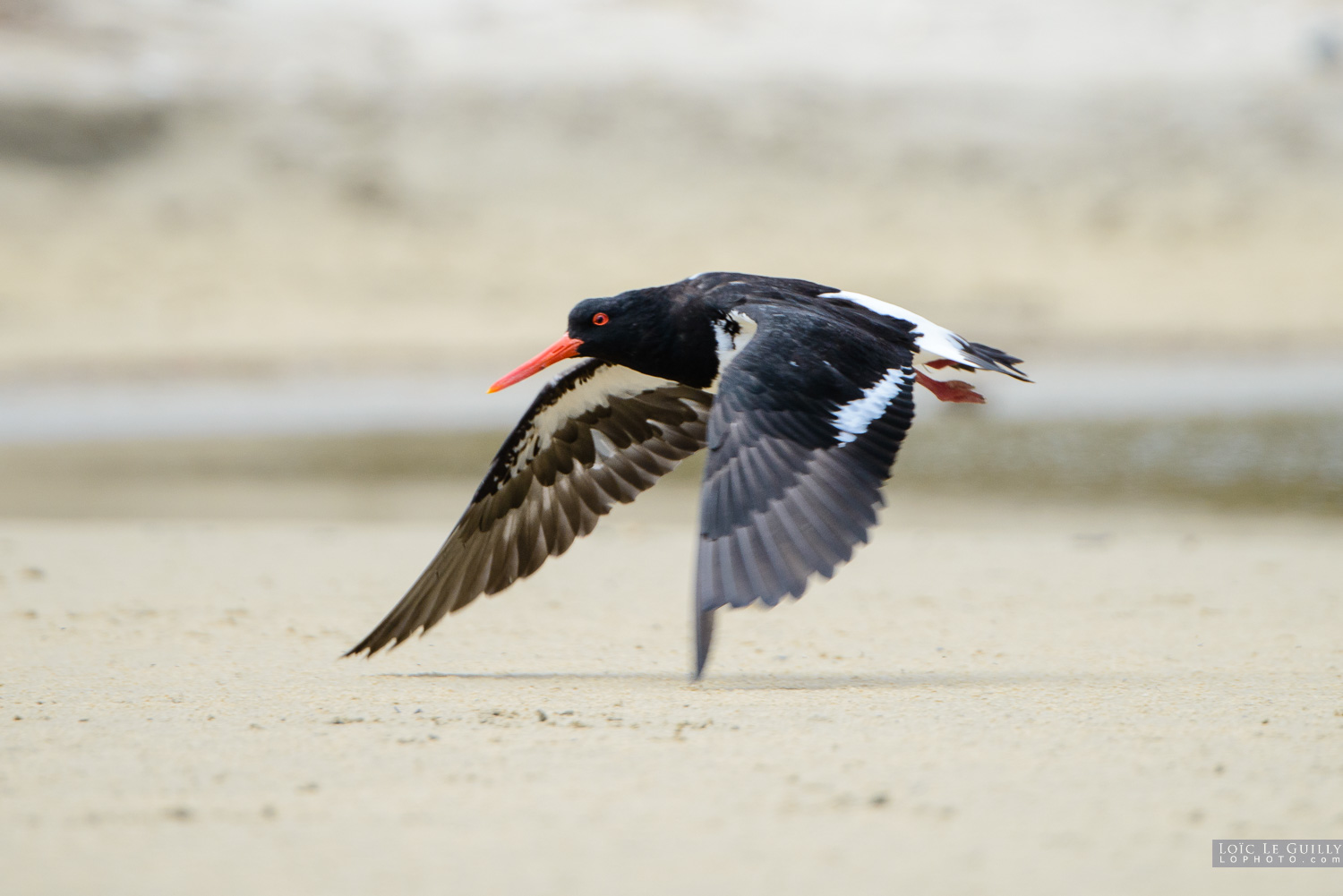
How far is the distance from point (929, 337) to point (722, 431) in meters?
1.36

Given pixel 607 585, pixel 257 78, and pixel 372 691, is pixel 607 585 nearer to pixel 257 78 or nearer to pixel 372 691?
pixel 372 691

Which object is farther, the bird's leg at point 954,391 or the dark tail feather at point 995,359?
the bird's leg at point 954,391

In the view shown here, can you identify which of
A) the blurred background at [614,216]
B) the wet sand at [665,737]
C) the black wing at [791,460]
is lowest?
the wet sand at [665,737]

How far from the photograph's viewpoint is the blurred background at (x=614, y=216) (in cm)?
1648

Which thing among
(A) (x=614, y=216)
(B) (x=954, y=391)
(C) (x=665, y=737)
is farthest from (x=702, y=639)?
(A) (x=614, y=216)

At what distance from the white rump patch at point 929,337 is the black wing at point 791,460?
360 millimetres

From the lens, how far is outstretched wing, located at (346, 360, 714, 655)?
598 cm

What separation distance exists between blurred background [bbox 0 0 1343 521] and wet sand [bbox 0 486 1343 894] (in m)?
5.63

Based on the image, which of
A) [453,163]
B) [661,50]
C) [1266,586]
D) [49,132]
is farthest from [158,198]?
[1266,586]

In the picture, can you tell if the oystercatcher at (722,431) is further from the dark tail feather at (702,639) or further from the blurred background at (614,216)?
the blurred background at (614,216)

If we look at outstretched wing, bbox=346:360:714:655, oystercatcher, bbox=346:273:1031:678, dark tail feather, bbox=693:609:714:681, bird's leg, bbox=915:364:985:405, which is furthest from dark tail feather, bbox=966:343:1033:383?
dark tail feather, bbox=693:609:714:681

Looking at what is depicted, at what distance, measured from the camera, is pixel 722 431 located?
4.77m

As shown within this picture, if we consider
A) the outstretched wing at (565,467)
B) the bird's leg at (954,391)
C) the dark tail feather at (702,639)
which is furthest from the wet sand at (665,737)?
the bird's leg at (954,391)

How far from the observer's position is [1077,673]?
530 cm
